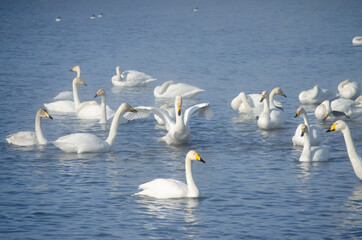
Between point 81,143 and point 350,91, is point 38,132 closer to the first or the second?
point 81,143

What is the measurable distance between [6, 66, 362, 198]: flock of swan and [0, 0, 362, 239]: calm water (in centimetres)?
28

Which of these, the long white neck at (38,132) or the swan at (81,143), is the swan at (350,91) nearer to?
the swan at (81,143)

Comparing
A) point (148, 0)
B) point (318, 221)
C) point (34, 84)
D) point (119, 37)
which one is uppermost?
point (148, 0)

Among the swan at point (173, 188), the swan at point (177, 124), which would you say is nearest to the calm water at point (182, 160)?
the swan at point (173, 188)

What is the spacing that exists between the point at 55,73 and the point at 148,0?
68.2 m

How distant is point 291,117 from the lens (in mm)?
21172

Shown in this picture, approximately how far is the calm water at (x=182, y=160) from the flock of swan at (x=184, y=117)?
282 mm

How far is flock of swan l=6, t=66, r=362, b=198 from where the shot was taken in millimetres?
12742

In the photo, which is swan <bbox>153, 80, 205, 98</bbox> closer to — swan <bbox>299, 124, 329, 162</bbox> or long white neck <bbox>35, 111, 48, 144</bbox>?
long white neck <bbox>35, 111, 48, 144</bbox>

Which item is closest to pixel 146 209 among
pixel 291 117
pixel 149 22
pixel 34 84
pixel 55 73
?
pixel 291 117

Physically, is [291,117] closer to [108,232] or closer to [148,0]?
[108,232]

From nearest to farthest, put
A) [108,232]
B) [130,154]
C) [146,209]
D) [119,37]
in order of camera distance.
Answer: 1. [108,232]
2. [146,209]
3. [130,154]
4. [119,37]

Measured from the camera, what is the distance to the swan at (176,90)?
24406 millimetres

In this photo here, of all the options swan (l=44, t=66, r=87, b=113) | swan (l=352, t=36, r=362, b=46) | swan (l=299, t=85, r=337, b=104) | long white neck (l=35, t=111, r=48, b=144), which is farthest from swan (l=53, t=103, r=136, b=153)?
swan (l=352, t=36, r=362, b=46)
